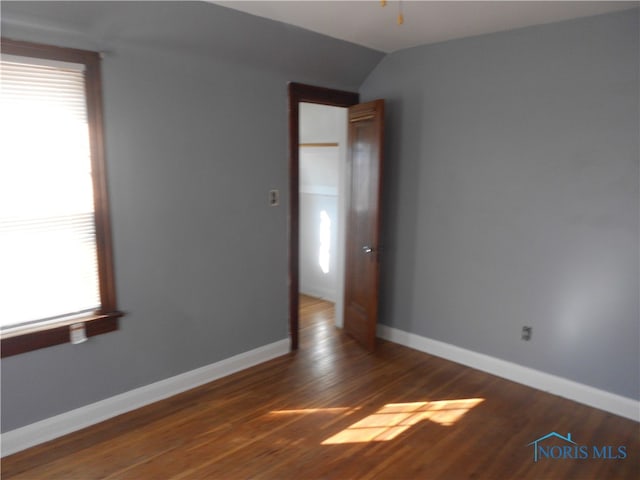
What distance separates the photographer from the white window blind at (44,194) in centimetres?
222

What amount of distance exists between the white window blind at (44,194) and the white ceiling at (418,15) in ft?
3.38

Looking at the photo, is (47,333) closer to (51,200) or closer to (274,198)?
(51,200)

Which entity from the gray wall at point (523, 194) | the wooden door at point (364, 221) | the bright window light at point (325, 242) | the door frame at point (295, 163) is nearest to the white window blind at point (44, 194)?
the door frame at point (295, 163)

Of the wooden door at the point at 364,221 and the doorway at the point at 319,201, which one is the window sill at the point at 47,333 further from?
the doorway at the point at 319,201

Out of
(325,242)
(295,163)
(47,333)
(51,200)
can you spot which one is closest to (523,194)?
(295,163)

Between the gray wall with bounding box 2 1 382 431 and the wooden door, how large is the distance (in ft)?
1.67

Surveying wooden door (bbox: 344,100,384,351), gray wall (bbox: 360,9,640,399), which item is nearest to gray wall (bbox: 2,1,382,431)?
wooden door (bbox: 344,100,384,351)

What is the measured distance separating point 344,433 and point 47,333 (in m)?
1.75

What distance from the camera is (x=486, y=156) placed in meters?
3.24

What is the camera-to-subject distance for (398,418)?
9.00ft

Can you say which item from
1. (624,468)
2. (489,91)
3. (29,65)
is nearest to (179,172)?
(29,65)

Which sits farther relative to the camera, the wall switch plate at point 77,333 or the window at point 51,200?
the wall switch plate at point 77,333

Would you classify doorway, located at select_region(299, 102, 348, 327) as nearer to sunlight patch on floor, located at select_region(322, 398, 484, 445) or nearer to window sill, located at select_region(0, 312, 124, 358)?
sunlight patch on floor, located at select_region(322, 398, 484, 445)

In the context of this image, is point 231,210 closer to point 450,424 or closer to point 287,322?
point 287,322
